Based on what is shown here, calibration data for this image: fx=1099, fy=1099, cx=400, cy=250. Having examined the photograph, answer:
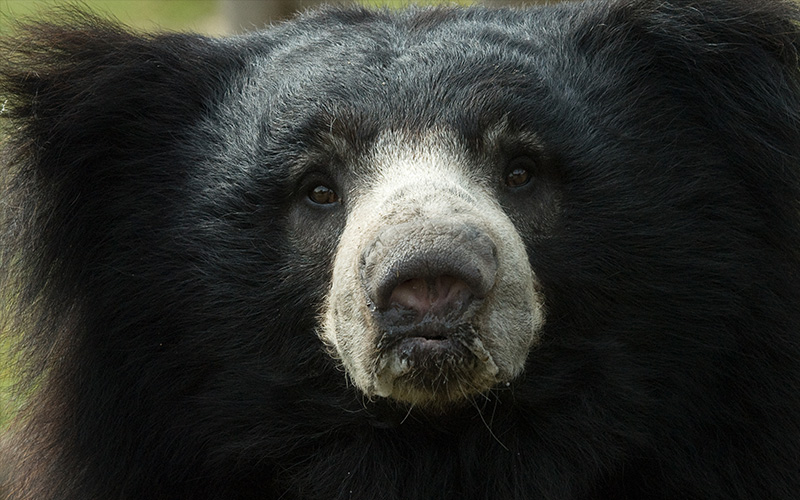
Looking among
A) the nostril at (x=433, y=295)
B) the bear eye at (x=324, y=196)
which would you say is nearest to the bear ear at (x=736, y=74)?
the bear eye at (x=324, y=196)

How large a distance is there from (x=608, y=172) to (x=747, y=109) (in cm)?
68

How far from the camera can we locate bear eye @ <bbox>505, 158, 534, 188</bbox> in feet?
14.7

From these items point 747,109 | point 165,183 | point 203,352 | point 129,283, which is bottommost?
point 203,352

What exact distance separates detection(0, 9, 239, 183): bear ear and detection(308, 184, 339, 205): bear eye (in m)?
0.77

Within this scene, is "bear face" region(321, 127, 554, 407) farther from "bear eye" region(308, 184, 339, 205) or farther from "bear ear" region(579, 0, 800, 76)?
"bear ear" region(579, 0, 800, 76)

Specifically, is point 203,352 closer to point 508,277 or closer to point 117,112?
point 117,112

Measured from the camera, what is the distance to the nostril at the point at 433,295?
3.75m

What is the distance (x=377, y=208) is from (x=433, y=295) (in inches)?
20.6

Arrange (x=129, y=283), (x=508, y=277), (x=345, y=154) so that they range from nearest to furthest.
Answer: (x=508, y=277)
(x=345, y=154)
(x=129, y=283)

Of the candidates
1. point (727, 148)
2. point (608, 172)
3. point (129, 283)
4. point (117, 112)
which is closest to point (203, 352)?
point (129, 283)

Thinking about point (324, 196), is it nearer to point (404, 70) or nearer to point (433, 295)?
point (404, 70)

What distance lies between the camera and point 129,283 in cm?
474

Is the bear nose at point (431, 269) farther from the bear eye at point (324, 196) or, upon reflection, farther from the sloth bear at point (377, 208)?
the bear eye at point (324, 196)

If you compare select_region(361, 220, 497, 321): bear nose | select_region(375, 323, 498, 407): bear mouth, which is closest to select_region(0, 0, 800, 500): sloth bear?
select_region(375, 323, 498, 407): bear mouth
